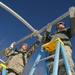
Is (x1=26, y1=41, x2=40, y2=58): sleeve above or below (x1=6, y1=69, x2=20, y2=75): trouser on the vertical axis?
above

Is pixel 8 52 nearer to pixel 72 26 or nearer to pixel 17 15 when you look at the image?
pixel 17 15

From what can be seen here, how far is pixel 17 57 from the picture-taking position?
735 centimetres

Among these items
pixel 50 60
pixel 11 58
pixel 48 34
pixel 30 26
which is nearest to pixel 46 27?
pixel 48 34

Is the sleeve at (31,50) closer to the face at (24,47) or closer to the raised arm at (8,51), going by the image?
the face at (24,47)

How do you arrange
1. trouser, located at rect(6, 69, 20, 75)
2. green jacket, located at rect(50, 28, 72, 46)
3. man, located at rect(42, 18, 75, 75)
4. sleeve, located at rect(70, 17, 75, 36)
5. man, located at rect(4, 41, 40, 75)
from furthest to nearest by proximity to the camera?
man, located at rect(4, 41, 40, 75), trouser, located at rect(6, 69, 20, 75), green jacket, located at rect(50, 28, 72, 46), sleeve, located at rect(70, 17, 75, 36), man, located at rect(42, 18, 75, 75)

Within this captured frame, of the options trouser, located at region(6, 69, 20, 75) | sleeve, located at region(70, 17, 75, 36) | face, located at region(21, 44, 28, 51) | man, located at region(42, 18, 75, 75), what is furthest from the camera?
face, located at region(21, 44, 28, 51)

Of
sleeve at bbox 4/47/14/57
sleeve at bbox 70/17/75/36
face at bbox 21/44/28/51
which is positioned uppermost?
face at bbox 21/44/28/51

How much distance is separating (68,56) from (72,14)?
41.2 inches

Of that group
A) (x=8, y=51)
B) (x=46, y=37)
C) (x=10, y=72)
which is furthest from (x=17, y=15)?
(x=10, y=72)

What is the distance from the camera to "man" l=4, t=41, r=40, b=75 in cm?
705

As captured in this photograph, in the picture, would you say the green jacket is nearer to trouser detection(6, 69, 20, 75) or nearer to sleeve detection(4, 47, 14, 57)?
trouser detection(6, 69, 20, 75)

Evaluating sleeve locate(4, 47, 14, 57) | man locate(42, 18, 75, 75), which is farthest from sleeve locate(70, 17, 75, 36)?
sleeve locate(4, 47, 14, 57)

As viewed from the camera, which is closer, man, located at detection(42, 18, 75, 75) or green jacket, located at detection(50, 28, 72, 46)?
man, located at detection(42, 18, 75, 75)

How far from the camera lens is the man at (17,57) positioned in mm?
7051
